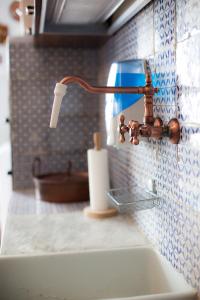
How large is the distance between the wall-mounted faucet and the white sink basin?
1.31 ft

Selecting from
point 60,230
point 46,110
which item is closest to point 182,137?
point 60,230

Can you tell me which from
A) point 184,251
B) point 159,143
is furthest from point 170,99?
point 184,251

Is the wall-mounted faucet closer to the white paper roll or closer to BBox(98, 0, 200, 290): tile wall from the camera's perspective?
BBox(98, 0, 200, 290): tile wall

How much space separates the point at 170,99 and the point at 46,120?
3.92 feet

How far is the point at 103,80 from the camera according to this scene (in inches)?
83.9

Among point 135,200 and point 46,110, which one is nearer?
point 135,200

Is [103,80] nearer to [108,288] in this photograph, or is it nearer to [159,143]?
[159,143]

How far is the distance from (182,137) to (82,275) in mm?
581

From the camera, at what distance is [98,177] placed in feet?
5.78

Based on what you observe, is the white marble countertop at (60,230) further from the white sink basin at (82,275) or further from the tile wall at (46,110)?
the tile wall at (46,110)

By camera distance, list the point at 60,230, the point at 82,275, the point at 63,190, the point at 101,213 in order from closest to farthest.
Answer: the point at 82,275, the point at 60,230, the point at 101,213, the point at 63,190

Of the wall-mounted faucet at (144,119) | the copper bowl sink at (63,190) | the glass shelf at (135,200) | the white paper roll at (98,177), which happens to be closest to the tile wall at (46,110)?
the copper bowl sink at (63,190)

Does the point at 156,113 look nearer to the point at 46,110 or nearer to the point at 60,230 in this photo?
the point at 60,230

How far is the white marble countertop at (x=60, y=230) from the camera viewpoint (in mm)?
1419
